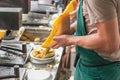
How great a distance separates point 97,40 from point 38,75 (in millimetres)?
427

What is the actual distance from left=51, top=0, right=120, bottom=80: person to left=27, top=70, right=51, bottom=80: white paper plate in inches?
6.6

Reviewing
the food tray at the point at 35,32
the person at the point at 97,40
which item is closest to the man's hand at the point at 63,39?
the person at the point at 97,40

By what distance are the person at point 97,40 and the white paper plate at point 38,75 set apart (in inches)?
6.6

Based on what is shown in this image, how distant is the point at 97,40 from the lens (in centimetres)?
117

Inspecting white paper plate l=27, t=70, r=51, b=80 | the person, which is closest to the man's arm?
the person

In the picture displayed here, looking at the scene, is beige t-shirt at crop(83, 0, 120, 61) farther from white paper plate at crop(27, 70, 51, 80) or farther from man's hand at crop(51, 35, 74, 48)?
white paper plate at crop(27, 70, 51, 80)

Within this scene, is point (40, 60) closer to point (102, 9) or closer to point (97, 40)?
point (97, 40)

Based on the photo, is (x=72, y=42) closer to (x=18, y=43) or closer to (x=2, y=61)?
(x=2, y=61)

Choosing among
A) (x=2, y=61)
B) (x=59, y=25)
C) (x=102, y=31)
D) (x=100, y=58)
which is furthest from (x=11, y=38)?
(x=102, y=31)

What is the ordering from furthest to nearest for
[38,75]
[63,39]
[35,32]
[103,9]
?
1. [35,32]
2. [38,75]
3. [63,39]
4. [103,9]

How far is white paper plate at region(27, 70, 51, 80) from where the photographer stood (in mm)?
1415

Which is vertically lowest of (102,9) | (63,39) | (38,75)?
(38,75)

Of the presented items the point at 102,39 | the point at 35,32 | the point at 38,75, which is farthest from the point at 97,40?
the point at 35,32

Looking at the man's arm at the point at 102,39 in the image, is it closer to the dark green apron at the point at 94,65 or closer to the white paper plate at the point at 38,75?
the dark green apron at the point at 94,65
